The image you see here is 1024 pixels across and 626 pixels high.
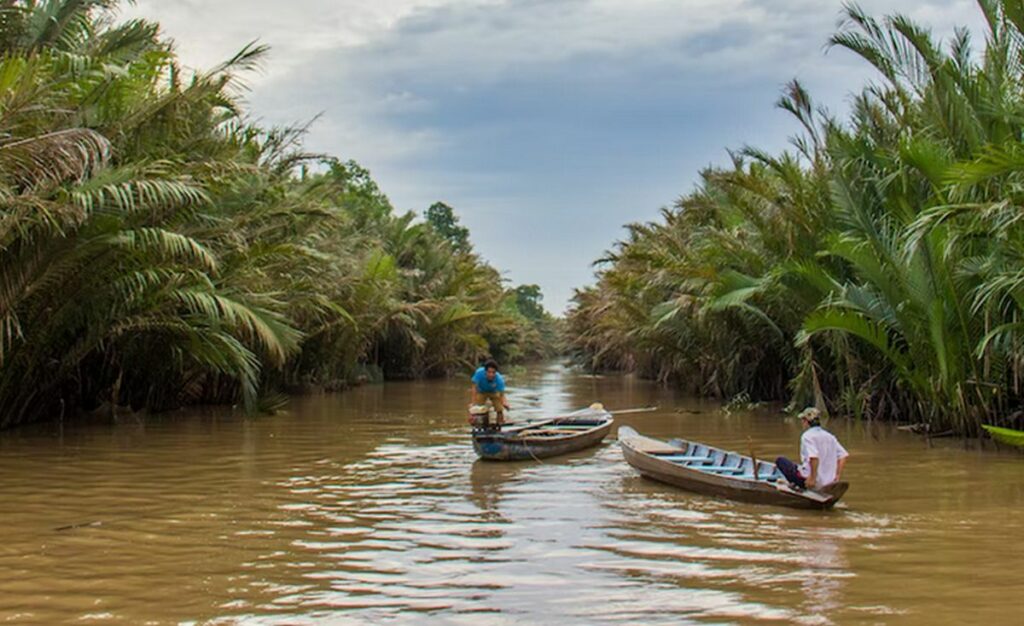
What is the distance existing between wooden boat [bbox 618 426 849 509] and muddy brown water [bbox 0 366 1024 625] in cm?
22

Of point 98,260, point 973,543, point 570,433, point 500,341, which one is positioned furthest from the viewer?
point 500,341

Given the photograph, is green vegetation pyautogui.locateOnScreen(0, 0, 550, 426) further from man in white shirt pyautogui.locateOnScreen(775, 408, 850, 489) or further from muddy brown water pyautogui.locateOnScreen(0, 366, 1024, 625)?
man in white shirt pyautogui.locateOnScreen(775, 408, 850, 489)

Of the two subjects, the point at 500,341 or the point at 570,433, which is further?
the point at 500,341

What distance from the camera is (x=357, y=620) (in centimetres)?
637

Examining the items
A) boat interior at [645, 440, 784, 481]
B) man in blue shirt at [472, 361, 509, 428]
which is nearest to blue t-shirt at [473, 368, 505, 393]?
man in blue shirt at [472, 361, 509, 428]

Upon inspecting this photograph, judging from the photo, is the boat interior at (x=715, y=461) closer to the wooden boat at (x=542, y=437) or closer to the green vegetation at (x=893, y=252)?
the wooden boat at (x=542, y=437)

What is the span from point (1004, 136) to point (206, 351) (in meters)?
12.6

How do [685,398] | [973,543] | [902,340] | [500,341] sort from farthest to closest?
1. [500,341]
2. [685,398]
3. [902,340]
4. [973,543]

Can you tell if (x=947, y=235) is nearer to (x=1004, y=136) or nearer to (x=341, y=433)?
(x=1004, y=136)

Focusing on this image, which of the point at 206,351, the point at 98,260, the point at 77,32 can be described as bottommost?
the point at 206,351

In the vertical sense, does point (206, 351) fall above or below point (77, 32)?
below

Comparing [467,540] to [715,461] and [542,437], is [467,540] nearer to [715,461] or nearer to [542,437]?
[715,461]

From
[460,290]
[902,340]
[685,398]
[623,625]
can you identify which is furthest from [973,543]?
[460,290]

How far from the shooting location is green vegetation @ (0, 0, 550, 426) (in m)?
12.4
